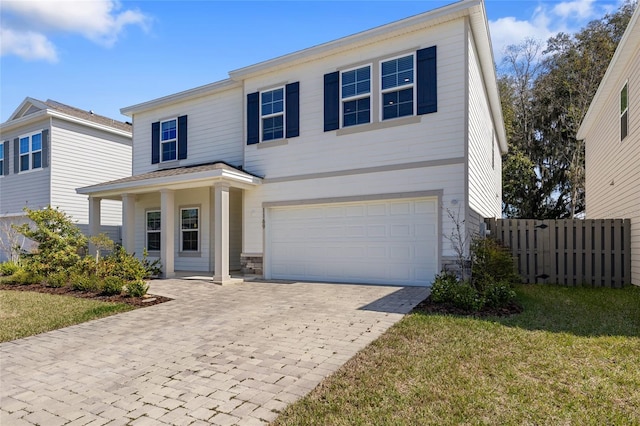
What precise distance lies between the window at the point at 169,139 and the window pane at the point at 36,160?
6.69m

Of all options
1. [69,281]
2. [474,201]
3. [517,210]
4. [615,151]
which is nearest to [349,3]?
[474,201]

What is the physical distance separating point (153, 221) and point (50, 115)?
6800mm

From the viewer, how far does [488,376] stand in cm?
383

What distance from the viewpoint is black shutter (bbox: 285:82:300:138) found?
10977 mm

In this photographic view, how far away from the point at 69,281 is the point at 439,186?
9663 millimetres

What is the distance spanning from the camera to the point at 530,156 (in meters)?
26.6

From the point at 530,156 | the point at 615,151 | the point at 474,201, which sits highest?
the point at 530,156

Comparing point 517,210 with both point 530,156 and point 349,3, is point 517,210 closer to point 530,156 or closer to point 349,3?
point 530,156

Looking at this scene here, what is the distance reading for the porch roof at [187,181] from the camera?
1035 cm

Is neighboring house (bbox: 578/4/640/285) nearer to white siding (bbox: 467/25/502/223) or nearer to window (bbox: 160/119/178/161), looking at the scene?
white siding (bbox: 467/25/502/223)

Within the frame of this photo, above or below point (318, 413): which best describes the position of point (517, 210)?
above

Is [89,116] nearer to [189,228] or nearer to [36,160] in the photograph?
[36,160]

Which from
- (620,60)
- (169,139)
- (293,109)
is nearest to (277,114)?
(293,109)

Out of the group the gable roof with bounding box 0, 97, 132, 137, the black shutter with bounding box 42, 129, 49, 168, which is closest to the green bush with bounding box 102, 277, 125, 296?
the black shutter with bounding box 42, 129, 49, 168
